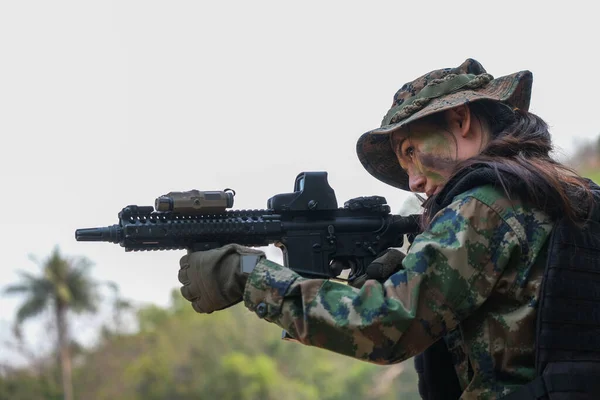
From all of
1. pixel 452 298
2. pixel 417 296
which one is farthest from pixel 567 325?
pixel 417 296

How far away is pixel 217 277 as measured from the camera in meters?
3.65

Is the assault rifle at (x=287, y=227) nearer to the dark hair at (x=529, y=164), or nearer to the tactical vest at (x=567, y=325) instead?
the dark hair at (x=529, y=164)

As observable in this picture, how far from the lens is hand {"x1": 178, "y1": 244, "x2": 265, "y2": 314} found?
3590 millimetres

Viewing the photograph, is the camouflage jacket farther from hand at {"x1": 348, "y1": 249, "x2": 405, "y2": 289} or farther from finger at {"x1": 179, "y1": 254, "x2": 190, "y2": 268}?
hand at {"x1": 348, "y1": 249, "x2": 405, "y2": 289}

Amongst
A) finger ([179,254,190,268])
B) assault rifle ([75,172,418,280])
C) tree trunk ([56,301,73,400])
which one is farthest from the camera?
tree trunk ([56,301,73,400])

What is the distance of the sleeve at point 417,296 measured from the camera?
10.4 ft

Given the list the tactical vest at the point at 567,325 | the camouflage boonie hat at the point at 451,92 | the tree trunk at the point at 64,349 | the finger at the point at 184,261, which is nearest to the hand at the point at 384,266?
the camouflage boonie hat at the point at 451,92

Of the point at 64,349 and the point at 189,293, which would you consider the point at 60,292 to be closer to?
the point at 64,349

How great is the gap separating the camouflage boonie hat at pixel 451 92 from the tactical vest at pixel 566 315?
49 cm

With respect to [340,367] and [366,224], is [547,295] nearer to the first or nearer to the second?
[366,224]

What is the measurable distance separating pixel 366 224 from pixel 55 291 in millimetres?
50411

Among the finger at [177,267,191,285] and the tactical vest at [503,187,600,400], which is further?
the finger at [177,267,191,285]

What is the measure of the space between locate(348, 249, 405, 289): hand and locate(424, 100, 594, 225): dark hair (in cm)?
38

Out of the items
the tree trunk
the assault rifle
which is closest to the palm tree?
the tree trunk
